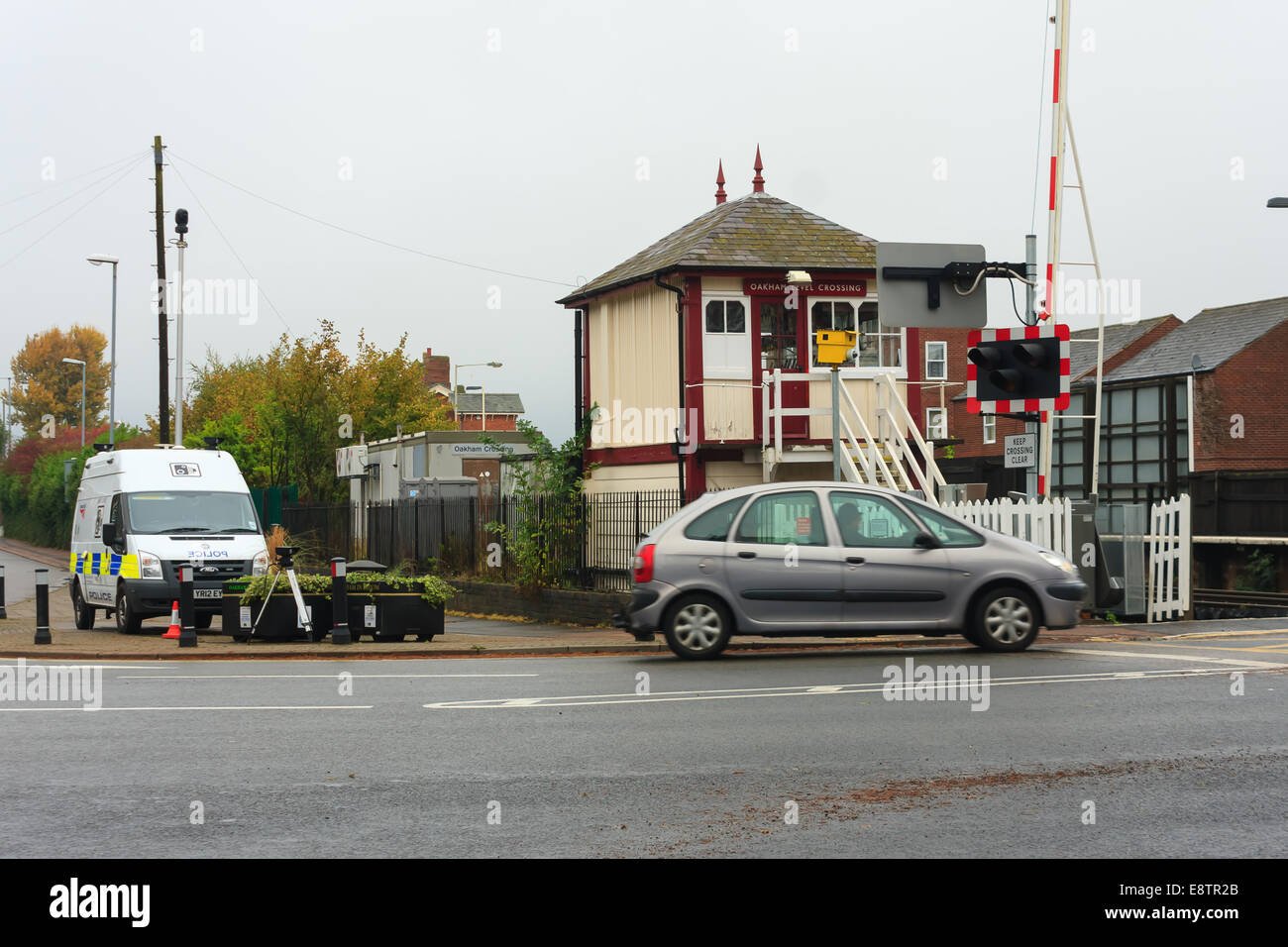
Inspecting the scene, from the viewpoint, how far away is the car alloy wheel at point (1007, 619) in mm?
13648

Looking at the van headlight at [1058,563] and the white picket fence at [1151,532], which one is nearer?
the van headlight at [1058,563]

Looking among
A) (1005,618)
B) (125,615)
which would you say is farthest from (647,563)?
(125,615)

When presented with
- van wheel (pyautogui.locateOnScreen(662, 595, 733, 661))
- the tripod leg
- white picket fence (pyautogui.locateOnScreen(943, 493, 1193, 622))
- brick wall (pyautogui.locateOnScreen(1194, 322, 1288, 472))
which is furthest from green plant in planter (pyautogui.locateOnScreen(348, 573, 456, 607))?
brick wall (pyautogui.locateOnScreen(1194, 322, 1288, 472))

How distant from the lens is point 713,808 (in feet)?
22.7

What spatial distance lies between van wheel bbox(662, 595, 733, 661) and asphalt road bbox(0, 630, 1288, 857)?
3.12 ft

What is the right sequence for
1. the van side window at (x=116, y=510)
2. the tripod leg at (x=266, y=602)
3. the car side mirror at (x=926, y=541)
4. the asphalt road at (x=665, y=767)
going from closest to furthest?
1. the asphalt road at (x=665, y=767)
2. the car side mirror at (x=926, y=541)
3. the tripod leg at (x=266, y=602)
4. the van side window at (x=116, y=510)

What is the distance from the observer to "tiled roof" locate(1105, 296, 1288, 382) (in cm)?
4803

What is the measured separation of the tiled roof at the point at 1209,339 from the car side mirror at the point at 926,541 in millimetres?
35921

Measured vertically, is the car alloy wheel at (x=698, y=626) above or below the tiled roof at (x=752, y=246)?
below

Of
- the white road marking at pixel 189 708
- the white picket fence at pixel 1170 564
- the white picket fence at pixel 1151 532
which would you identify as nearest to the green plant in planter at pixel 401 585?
the white road marking at pixel 189 708

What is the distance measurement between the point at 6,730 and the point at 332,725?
7.09ft

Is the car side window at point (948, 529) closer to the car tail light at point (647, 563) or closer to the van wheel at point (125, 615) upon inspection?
the car tail light at point (647, 563)

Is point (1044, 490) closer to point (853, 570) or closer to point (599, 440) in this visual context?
point (853, 570)
